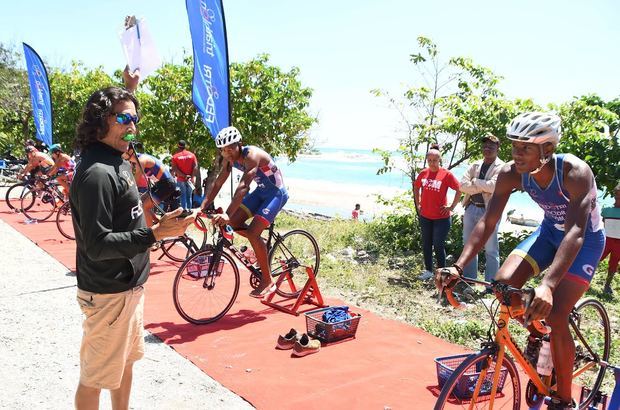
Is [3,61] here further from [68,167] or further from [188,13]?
[188,13]

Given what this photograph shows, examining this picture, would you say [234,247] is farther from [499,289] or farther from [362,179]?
[362,179]

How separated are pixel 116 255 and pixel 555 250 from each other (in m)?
3.06

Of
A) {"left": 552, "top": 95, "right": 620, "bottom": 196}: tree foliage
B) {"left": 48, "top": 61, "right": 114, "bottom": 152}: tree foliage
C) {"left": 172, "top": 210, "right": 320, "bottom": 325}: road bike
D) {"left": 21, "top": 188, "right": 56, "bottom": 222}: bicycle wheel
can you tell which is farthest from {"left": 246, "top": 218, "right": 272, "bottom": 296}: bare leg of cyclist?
{"left": 48, "top": 61, "right": 114, "bottom": 152}: tree foliage

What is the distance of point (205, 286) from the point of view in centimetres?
593

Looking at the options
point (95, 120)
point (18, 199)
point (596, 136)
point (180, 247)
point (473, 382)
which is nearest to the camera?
point (95, 120)

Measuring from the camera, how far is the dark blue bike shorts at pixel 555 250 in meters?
3.47

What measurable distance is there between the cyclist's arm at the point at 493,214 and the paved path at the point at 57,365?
209cm

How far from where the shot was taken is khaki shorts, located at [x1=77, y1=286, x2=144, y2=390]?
275cm

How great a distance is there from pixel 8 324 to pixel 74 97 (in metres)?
20.7

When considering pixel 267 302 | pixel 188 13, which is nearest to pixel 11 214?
pixel 188 13

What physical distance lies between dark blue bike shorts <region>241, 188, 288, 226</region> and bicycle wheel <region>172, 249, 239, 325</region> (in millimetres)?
691

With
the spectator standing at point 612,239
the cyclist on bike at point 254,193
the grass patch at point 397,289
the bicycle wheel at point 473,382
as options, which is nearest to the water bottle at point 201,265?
the cyclist on bike at point 254,193

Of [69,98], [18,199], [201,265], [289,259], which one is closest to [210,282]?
[201,265]

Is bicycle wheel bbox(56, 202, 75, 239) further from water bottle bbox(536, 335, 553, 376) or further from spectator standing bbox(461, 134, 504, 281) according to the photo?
water bottle bbox(536, 335, 553, 376)
